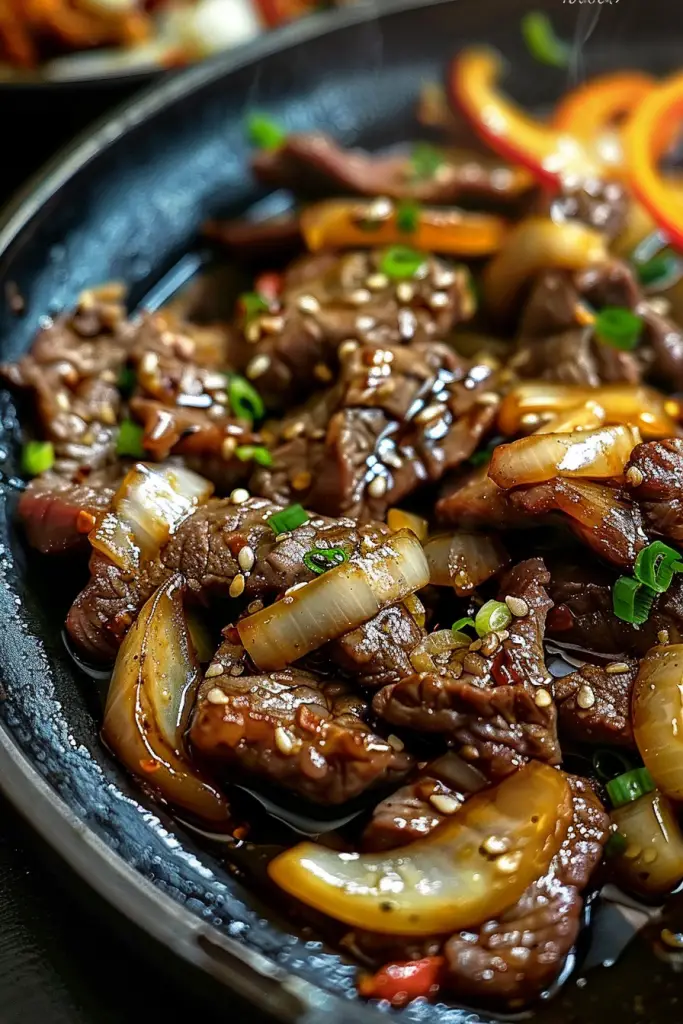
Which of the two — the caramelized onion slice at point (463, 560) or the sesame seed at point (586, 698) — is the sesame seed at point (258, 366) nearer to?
the caramelized onion slice at point (463, 560)

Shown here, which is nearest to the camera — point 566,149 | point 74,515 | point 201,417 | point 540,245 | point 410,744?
point 410,744

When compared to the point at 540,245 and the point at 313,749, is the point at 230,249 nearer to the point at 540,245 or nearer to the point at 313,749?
the point at 540,245

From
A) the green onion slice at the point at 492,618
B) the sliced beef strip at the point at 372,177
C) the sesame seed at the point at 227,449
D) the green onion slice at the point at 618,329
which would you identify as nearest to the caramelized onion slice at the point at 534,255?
the green onion slice at the point at 618,329

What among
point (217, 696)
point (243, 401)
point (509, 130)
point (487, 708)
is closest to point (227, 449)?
point (243, 401)

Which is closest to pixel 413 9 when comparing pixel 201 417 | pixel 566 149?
pixel 566 149

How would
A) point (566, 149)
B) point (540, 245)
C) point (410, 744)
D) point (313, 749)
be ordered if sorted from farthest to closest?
point (566, 149)
point (540, 245)
point (410, 744)
point (313, 749)

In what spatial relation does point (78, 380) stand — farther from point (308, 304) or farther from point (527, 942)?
point (527, 942)
